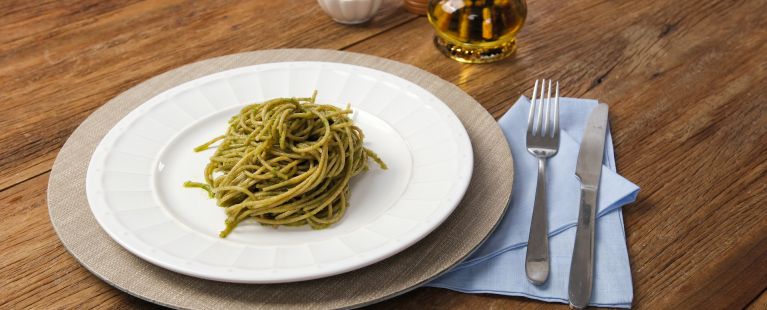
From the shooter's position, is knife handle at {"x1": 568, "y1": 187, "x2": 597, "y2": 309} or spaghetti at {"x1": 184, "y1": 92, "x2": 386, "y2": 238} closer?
knife handle at {"x1": 568, "y1": 187, "x2": 597, "y2": 309}

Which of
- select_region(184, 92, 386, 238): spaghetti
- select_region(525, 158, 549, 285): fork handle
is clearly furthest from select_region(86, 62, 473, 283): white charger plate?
select_region(525, 158, 549, 285): fork handle

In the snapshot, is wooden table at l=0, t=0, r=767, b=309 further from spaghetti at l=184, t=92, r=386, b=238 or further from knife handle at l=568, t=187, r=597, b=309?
spaghetti at l=184, t=92, r=386, b=238

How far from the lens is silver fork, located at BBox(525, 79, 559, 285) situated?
1.30m

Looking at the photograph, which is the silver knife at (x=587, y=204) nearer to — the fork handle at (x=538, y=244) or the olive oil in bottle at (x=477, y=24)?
the fork handle at (x=538, y=244)

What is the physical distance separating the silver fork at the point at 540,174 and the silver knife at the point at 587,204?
0.18 feet

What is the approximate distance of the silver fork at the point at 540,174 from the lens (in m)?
1.30

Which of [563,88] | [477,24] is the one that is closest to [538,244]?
[563,88]

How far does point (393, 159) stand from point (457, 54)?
570 mm

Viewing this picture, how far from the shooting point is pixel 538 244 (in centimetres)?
135

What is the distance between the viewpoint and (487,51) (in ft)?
6.65

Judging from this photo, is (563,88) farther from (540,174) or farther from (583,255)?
(583,255)

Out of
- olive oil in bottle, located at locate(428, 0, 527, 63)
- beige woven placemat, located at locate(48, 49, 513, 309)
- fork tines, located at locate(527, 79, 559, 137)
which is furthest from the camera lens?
olive oil in bottle, located at locate(428, 0, 527, 63)

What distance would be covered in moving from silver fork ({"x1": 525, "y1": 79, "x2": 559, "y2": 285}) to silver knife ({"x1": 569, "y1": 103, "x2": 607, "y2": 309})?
55 millimetres

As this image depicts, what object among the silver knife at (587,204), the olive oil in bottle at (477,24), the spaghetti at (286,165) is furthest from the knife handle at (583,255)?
the olive oil in bottle at (477,24)
